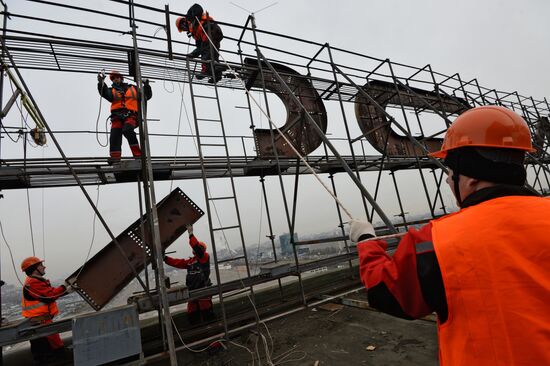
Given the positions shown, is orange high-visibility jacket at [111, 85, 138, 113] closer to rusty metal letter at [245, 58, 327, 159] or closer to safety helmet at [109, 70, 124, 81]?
safety helmet at [109, 70, 124, 81]

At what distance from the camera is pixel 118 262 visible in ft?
16.9

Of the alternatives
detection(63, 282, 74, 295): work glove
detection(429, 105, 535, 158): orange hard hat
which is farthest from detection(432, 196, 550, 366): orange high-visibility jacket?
detection(63, 282, 74, 295): work glove

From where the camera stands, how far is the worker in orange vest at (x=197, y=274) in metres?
6.67

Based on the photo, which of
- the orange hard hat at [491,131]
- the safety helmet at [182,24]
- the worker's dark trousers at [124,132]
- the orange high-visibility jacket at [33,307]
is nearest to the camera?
the orange hard hat at [491,131]

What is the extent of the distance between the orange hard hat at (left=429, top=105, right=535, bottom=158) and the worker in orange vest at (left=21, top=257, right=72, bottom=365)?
6.50 metres

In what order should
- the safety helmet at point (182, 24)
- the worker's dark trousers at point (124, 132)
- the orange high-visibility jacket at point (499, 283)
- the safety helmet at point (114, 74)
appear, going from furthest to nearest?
the safety helmet at point (182, 24) → the safety helmet at point (114, 74) → the worker's dark trousers at point (124, 132) → the orange high-visibility jacket at point (499, 283)

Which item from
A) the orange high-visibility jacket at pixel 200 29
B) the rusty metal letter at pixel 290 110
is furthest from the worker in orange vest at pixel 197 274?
the orange high-visibility jacket at pixel 200 29

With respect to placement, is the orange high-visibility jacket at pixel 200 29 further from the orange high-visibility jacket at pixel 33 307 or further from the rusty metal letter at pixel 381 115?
the orange high-visibility jacket at pixel 33 307

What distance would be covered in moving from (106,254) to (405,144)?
1016 cm

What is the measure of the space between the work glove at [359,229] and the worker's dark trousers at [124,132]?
5408 mm

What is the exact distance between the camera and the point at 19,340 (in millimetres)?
3893

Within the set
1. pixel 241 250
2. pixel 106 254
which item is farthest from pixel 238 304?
pixel 106 254

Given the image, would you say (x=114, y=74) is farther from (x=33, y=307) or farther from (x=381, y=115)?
(x=381, y=115)

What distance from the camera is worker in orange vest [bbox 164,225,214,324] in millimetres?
6668
